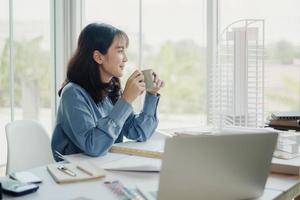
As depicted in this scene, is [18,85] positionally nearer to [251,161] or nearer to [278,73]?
[278,73]

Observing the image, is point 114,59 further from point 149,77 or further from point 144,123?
point 144,123

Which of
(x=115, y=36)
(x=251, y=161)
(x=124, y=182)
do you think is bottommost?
(x=124, y=182)

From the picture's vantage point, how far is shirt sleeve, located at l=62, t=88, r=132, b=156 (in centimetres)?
162

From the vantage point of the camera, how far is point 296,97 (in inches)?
98.3

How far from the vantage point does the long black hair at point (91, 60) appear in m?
1.89

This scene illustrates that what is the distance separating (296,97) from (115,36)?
120 cm

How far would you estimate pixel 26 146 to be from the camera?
192cm

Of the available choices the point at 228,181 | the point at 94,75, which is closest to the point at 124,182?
the point at 228,181

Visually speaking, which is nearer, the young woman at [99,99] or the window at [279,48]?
the young woman at [99,99]

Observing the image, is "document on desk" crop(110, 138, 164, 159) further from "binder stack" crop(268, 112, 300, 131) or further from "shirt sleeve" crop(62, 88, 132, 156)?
"binder stack" crop(268, 112, 300, 131)

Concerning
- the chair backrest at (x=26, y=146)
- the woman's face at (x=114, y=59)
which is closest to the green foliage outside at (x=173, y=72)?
the woman's face at (x=114, y=59)

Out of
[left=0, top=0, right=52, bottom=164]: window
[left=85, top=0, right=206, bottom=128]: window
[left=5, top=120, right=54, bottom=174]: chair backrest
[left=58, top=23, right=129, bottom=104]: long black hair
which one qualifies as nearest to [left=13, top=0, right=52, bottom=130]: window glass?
[left=0, top=0, right=52, bottom=164]: window

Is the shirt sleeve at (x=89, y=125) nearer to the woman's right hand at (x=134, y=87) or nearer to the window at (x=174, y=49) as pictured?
the woman's right hand at (x=134, y=87)

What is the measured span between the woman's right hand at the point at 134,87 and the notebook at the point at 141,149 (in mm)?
194
